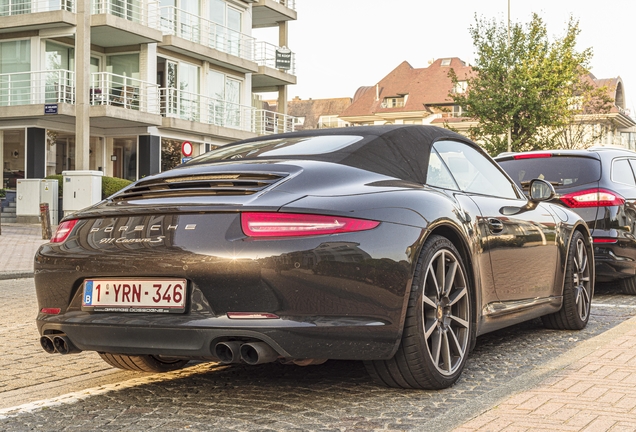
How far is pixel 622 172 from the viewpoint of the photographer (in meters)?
9.42

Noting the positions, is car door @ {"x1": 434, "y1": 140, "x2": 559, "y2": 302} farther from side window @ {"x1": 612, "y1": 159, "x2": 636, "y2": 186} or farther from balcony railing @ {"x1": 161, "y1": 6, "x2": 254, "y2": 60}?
balcony railing @ {"x1": 161, "y1": 6, "x2": 254, "y2": 60}

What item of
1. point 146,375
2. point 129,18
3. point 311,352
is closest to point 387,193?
point 311,352

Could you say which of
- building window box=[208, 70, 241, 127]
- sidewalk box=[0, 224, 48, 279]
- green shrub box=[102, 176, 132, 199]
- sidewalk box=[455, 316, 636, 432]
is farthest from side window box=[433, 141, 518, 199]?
building window box=[208, 70, 241, 127]

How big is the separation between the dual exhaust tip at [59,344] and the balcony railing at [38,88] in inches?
1041

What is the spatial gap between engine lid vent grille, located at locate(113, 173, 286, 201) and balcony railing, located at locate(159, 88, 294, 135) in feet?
94.2

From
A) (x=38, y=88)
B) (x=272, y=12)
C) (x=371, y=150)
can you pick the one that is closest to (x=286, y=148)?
(x=371, y=150)

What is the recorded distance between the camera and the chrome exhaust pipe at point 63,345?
413cm

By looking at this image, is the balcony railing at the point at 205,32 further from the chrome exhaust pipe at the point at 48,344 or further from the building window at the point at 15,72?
the chrome exhaust pipe at the point at 48,344

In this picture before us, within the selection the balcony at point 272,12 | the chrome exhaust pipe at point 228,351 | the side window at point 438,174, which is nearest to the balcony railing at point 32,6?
the balcony at point 272,12

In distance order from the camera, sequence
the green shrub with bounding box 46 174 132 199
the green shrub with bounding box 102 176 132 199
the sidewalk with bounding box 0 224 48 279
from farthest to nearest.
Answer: the green shrub with bounding box 102 176 132 199 → the green shrub with bounding box 46 174 132 199 → the sidewalk with bounding box 0 224 48 279

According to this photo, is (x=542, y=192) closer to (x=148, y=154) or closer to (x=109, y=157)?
(x=148, y=154)

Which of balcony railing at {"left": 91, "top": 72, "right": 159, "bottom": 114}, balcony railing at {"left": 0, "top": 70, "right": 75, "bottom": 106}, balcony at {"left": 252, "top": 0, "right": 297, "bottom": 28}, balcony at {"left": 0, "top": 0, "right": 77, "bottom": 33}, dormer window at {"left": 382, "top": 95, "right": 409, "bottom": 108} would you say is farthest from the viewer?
dormer window at {"left": 382, "top": 95, "right": 409, "bottom": 108}

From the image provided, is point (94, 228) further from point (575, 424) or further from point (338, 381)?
point (575, 424)

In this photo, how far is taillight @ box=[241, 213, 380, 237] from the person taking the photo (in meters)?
3.77
